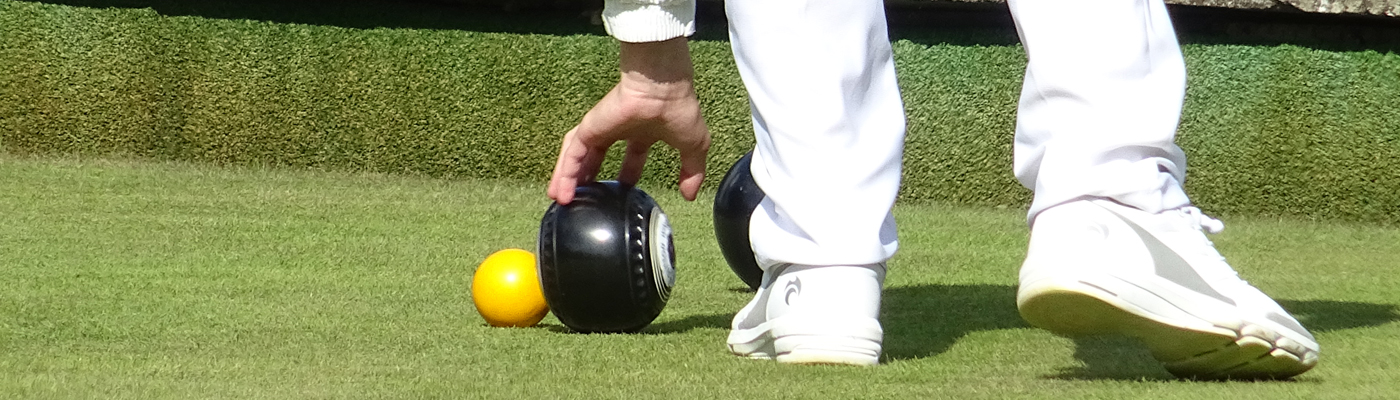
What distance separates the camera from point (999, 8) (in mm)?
4703

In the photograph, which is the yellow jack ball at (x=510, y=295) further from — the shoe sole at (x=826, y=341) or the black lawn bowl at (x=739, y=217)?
the shoe sole at (x=826, y=341)

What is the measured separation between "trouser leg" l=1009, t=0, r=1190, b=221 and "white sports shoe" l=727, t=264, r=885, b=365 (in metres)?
0.25

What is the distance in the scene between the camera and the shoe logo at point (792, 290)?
6.05 feet

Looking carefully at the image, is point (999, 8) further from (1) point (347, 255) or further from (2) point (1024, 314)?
(2) point (1024, 314)

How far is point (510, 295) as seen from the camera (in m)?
2.35

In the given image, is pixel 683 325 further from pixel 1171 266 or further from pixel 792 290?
pixel 1171 266

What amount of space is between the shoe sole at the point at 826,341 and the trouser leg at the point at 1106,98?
272 mm

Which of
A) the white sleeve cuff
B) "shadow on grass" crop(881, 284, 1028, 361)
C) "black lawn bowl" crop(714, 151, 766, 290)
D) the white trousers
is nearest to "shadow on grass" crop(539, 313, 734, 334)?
"black lawn bowl" crop(714, 151, 766, 290)

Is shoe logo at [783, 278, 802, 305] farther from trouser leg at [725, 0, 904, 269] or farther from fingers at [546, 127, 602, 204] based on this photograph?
fingers at [546, 127, 602, 204]

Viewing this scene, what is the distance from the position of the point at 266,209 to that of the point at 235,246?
68cm

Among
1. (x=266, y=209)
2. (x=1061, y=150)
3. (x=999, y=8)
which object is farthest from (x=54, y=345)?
(x=999, y=8)

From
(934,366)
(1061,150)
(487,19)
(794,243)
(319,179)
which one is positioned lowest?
(319,179)

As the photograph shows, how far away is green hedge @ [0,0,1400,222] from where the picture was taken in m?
4.58

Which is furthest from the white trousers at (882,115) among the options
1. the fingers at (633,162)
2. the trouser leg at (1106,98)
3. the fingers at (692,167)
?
the fingers at (633,162)
